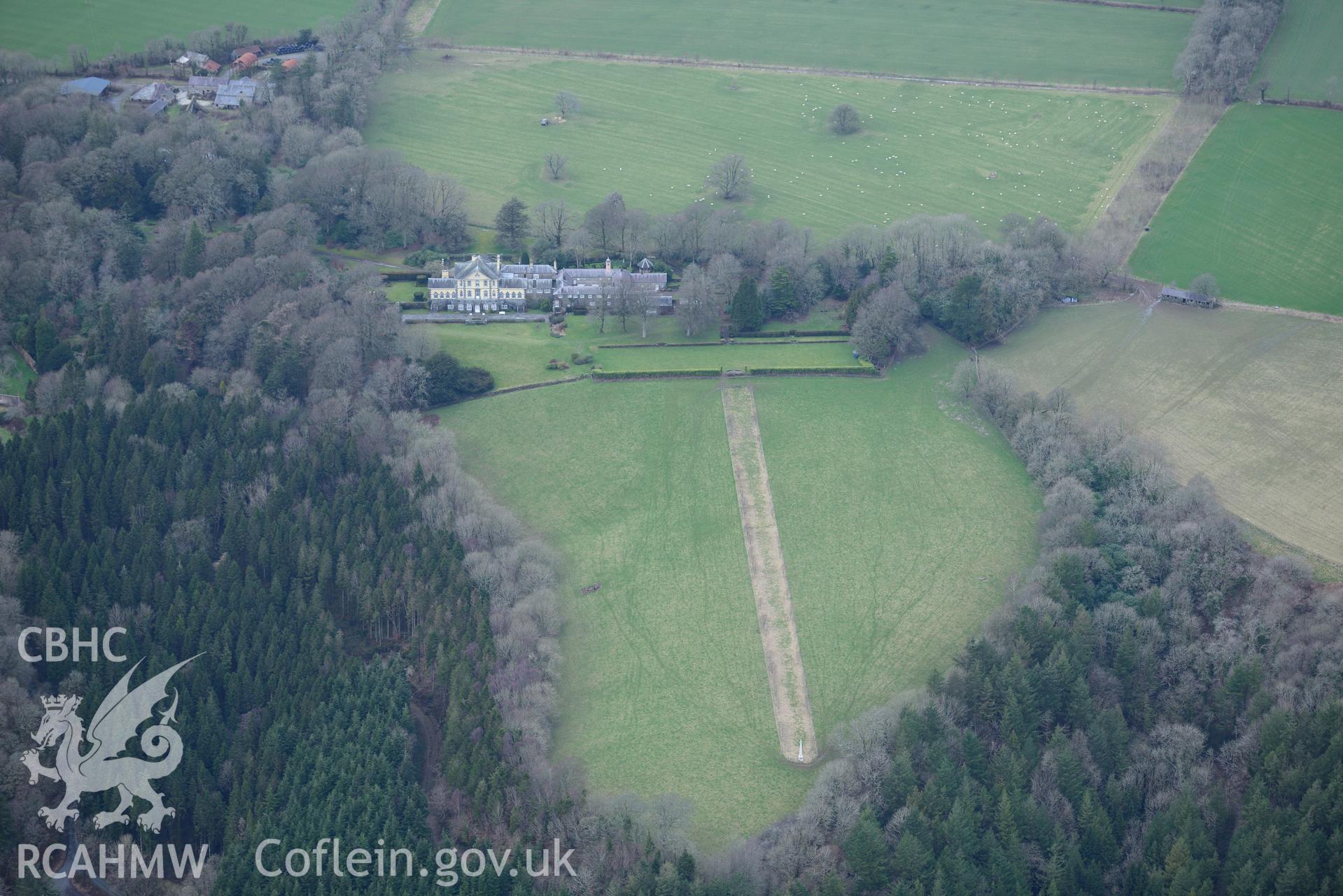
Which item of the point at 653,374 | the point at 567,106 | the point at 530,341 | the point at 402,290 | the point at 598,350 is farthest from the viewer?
the point at 567,106

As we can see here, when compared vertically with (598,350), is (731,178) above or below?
above

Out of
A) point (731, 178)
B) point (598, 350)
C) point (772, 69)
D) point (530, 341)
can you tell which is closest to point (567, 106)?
point (772, 69)

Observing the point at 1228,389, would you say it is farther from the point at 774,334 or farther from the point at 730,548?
the point at 730,548

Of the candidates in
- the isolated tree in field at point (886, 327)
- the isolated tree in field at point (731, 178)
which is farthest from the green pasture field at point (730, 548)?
the isolated tree in field at point (731, 178)

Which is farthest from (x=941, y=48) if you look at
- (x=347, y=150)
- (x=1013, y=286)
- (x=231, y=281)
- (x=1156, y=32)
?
(x=231, y=281)

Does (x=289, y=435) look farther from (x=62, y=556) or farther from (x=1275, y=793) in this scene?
(x=1275, y=793)

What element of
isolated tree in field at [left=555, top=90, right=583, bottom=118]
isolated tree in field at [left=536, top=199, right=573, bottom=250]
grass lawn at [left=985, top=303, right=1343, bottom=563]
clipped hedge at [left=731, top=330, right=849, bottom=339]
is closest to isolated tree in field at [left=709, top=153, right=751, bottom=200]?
isolated tree in field at [left=536, top=199, right=573, bottom=250]
